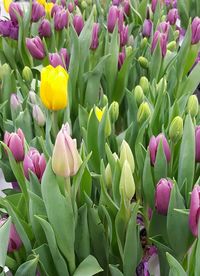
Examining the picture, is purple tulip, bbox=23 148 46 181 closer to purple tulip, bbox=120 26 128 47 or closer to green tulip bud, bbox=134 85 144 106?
green tulip bud, bbox=134 85 144 106

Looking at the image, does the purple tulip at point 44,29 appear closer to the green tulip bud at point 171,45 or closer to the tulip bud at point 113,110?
the green tulip bud at point 171,45

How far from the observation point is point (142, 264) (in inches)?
25.0

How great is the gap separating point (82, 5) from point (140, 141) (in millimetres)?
728

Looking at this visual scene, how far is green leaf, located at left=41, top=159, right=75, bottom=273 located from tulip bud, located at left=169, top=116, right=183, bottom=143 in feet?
0.66

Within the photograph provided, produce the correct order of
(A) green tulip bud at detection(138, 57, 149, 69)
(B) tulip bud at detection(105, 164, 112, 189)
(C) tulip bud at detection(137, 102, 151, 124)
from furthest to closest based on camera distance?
(A) green tulip bud at detection(138, 57, 149, 69) → (C) tulip bud at detection(137, 102, 151, 124) → (B) tulip bud at detection(105, 164, 112, 189)

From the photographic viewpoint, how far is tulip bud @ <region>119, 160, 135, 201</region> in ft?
1.81

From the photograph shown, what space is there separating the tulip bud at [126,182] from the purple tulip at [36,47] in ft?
1.65

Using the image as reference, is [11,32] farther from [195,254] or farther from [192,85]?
[195,254]

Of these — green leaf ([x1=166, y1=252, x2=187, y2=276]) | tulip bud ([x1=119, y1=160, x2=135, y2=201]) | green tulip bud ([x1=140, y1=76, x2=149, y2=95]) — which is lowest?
green leaf ([x1=166, y1=252, x2=187, y2=276])

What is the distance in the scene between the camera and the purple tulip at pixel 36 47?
0.98 m

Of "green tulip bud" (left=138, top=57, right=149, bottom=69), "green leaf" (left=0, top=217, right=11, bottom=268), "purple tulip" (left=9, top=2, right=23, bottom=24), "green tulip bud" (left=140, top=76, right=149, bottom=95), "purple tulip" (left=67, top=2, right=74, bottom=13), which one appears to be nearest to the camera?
"green leaf" (left=0, top=217, right=11, bottom=268)

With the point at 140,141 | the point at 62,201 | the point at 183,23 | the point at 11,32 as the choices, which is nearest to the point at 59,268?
the point at 62,201

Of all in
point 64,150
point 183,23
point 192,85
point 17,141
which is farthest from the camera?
point 183,23

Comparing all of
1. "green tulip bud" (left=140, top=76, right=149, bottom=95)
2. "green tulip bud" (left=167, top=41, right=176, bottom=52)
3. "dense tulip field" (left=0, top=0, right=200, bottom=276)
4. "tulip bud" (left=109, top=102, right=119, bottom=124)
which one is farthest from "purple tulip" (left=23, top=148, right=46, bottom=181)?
"green tulip bud" (left=167, top=41, right=176, bottom=52)
